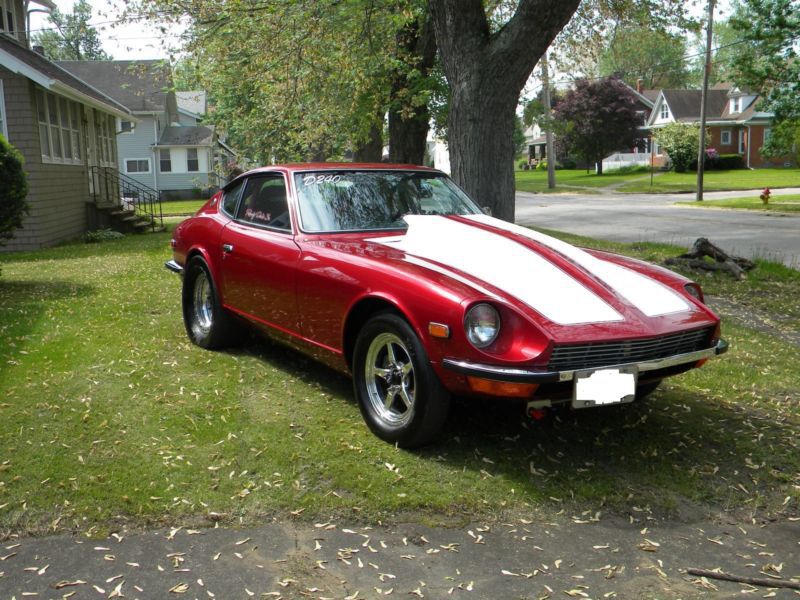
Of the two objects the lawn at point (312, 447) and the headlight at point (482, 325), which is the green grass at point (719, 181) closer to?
the lawn at point (312, 447)

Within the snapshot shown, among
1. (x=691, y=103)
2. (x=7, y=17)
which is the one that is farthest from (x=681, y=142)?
(x=7, y=17)

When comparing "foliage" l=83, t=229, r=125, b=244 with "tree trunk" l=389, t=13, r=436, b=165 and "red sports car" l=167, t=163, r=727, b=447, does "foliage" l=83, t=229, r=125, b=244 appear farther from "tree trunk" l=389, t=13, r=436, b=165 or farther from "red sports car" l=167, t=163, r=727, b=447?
"red sports car" l=167, t=163, r=727, b=447

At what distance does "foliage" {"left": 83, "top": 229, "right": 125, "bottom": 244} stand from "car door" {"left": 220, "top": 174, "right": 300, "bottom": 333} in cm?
1415

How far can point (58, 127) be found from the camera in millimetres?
19172

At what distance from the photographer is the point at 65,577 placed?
3.24m

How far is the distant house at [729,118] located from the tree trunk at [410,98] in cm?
4396

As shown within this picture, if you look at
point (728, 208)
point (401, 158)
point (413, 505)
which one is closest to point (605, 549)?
point (413, 505)

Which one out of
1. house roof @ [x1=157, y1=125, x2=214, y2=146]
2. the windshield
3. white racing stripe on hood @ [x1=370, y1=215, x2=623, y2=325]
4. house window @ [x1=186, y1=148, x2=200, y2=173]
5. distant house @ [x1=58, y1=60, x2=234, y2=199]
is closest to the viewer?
white racing stripe on hood @ [x1=370, y1=215, x2=623, y2=325]

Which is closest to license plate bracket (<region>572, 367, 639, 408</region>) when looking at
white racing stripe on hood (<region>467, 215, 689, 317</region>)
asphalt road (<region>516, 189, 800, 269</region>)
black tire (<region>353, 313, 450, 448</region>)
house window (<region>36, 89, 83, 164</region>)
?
white racing stripe on hood (<region>467, 215, 689, 317</region>)

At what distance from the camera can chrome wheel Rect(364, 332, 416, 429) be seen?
436 cm

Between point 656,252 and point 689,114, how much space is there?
56.9 metres

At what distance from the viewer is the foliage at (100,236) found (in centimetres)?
1927

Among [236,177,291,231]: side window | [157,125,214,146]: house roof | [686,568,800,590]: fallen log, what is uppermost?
[157,125,214,146]: house roof

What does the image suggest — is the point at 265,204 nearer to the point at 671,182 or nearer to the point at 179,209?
the point at 179,209
